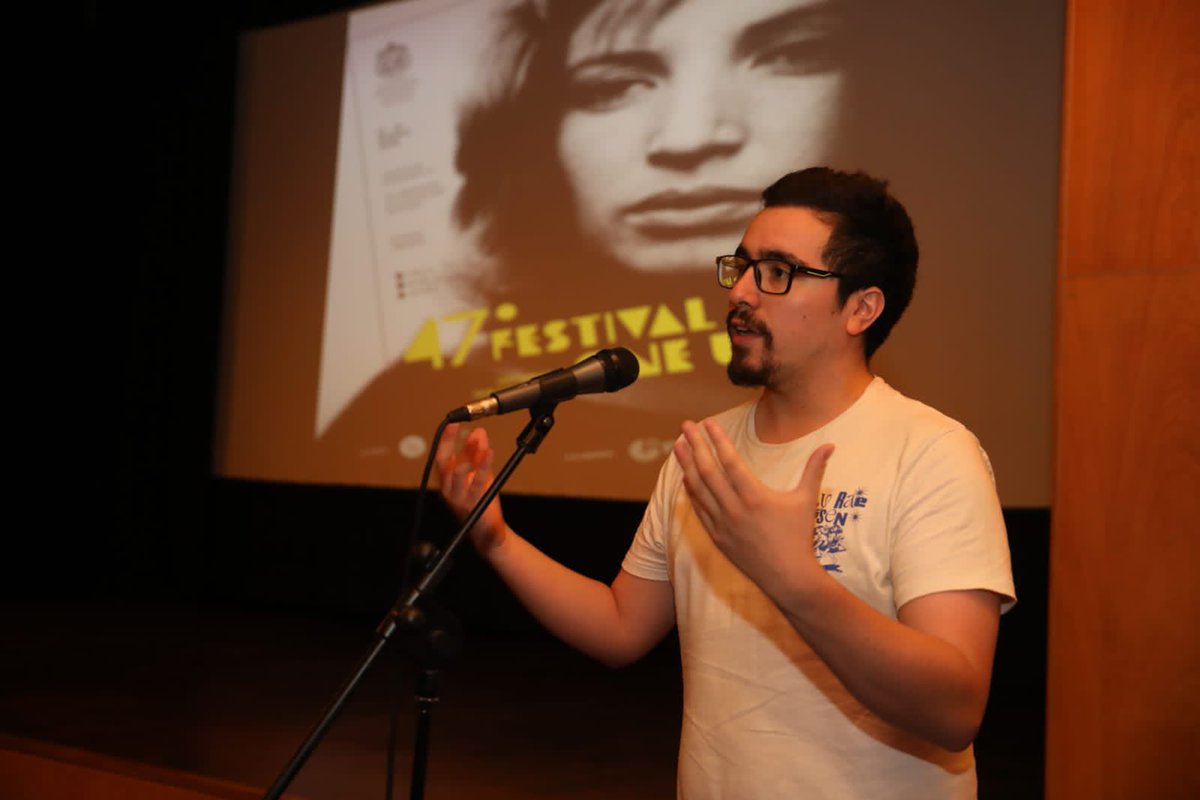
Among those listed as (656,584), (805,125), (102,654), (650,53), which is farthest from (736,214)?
(102,654)

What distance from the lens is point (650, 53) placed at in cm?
487

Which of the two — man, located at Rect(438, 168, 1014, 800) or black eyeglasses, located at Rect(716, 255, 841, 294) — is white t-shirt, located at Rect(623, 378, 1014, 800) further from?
black eyeglasses, located at Rect(716, 255, 841, 294)

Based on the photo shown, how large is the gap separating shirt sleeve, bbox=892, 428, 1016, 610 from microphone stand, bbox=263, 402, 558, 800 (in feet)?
1.57

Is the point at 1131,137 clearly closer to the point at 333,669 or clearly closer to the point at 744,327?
the point at 744,327

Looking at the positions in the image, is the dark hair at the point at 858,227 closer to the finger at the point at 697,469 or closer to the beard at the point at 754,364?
the beard at the point at 754,364

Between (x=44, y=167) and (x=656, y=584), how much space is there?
19.5 ft

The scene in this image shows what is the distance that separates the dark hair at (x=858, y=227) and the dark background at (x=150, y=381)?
4.84m

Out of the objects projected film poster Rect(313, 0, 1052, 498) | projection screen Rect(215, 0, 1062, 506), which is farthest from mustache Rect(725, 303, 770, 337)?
projected film poster Rect(313, 0, 1052, 498)

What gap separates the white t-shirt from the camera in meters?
1.46

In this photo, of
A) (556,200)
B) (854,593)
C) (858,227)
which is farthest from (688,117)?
(854,593)

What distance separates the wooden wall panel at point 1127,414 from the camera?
2.24m

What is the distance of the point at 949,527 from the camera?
1450mm

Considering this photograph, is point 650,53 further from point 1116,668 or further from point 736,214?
point 1116,668

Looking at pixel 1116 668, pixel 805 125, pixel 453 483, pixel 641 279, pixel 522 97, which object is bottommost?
pixel 1116 668
